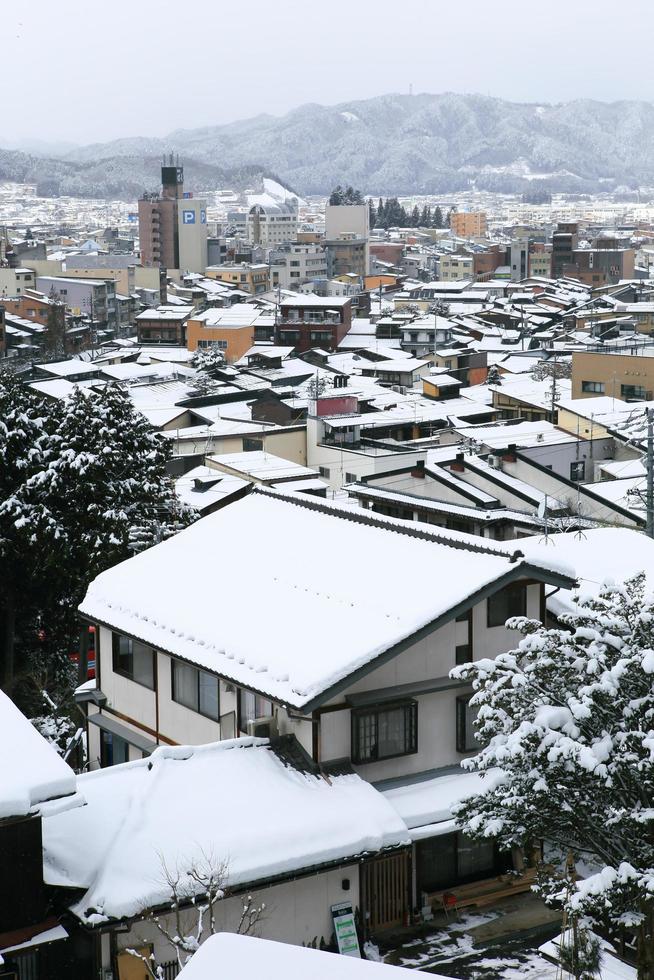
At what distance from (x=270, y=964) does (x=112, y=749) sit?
637 centimetres

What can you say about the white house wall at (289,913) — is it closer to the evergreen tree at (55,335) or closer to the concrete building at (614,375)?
the concrete building at (614,375)

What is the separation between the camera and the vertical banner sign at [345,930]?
7.40 meters

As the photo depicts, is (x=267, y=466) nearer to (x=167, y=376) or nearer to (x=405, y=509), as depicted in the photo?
(x=405, y=509)

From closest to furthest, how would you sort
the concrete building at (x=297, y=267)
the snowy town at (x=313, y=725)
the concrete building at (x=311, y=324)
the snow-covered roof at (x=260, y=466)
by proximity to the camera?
1. the snowy town at (x=313, y=725)
2. the snow-covered roof at (x=260, y=466)
3. the concrete building at (x=311, y=324)
4. the concrete building at (x=297, y=267)

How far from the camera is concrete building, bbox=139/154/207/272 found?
294ft

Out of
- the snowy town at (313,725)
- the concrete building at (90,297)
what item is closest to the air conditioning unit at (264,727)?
the snowy town at (313,725)

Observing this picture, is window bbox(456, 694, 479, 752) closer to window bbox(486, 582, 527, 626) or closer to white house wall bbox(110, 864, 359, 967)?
window bbox(486, 582, 527, 626)

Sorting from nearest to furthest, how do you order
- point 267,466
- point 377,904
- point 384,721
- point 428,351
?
point 377,904
point 384,721
point 267,466
point 428,351

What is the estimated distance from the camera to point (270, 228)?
397ft

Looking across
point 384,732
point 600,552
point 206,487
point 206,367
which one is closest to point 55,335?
point 206,367

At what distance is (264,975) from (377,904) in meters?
3.92

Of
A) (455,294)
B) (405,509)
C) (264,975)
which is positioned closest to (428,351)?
(455,294)

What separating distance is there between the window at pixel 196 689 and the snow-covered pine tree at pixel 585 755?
2843mm

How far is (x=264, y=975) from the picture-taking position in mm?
4000
